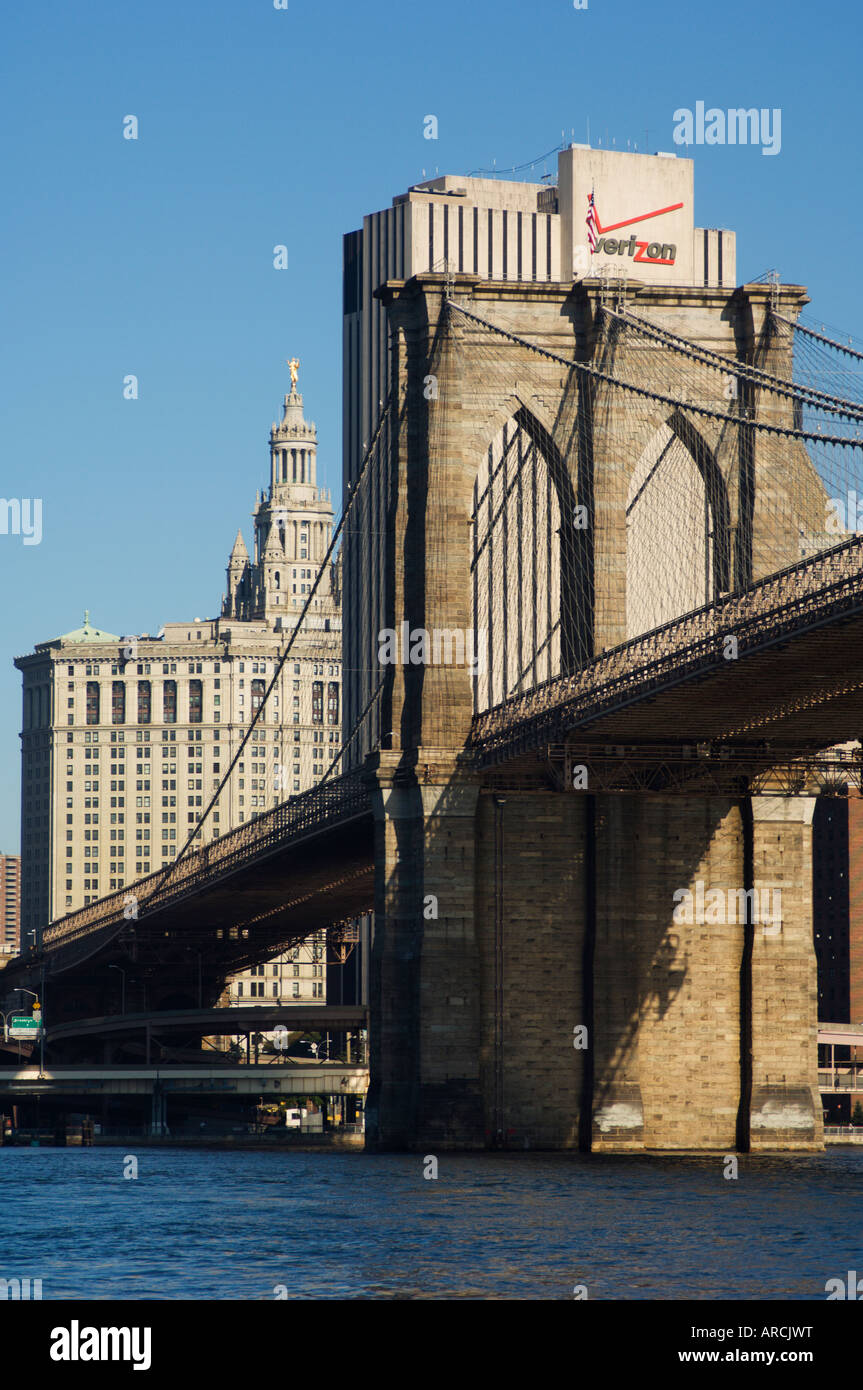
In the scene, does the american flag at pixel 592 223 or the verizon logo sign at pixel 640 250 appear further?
the american flag at pixel 592 223

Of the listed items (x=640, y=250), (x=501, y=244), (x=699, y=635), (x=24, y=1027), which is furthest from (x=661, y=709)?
(x=501, y=244)

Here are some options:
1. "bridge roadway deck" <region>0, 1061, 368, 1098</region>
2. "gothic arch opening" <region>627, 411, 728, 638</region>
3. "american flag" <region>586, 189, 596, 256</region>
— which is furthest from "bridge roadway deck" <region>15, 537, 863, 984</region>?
"american flag" <region>586, 189, 596, 256</region>

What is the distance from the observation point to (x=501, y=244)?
122688 mm

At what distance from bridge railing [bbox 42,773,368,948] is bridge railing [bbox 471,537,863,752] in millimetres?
11450

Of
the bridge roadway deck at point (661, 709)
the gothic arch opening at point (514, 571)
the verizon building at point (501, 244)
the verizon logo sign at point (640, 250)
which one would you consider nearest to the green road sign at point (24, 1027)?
the bridge roadway deck at point (661, 709)

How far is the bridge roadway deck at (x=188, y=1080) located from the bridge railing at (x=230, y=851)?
23.3 ft

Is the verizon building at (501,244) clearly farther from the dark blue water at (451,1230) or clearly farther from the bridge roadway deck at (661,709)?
the dark blue water at (451,1230)

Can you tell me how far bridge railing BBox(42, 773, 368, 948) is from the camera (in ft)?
266

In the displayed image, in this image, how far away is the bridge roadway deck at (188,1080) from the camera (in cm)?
10506

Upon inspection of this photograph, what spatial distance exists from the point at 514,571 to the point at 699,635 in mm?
23881

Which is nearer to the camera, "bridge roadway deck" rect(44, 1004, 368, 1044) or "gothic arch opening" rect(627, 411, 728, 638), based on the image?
"gothic arch opening" rect(627, 411, 728, 638)

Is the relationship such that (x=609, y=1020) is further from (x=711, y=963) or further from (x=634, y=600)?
(x=634, y=600)

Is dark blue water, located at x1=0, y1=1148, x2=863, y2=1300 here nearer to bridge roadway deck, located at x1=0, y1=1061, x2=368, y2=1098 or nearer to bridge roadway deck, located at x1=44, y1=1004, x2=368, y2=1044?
bridge roadway deck, located at x1=0, y1=1061, x2=368, y2=1098
